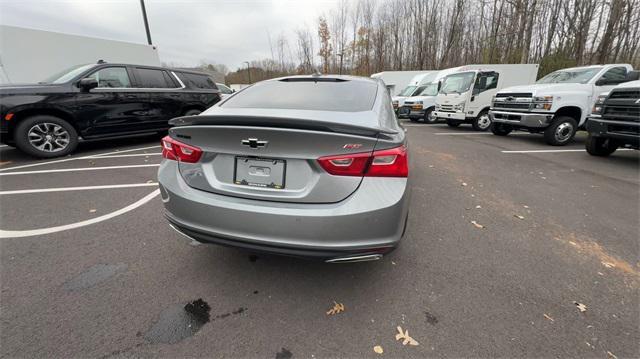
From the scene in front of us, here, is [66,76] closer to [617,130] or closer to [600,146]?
[617,130]

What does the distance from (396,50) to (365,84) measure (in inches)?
1295

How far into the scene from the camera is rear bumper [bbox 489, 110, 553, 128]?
7432 millimetres

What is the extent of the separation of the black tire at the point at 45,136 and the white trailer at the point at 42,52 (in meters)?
9.40

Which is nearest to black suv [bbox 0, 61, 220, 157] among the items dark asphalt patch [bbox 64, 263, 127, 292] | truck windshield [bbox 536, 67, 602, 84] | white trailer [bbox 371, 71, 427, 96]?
dark asphalt patch [bbox 64, 263, 127, 292]

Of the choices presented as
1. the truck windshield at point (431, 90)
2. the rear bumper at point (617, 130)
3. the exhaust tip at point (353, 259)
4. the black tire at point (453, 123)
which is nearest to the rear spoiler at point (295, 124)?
the exhaust tip at point (353, 259)

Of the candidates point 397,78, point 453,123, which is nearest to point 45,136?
point 453,123

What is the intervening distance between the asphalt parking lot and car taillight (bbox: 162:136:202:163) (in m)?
0.96

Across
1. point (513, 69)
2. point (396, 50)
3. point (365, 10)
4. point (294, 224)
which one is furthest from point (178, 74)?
point (365, 10)

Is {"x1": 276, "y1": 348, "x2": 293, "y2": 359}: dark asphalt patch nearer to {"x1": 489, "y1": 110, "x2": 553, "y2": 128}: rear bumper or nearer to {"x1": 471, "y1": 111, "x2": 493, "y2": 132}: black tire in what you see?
{"x1": 489, "y1": 110, "x2": 553, "y2": 128}: rear bumper

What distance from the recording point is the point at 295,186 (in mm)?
1696

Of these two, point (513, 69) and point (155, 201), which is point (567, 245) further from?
point (513, 69)

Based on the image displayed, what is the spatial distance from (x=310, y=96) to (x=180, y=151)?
120 centimetres

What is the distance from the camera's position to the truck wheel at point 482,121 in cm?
1070

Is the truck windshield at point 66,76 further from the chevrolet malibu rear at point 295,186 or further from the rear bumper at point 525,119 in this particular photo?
the rear bumper at point 525,119
